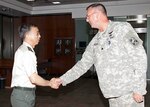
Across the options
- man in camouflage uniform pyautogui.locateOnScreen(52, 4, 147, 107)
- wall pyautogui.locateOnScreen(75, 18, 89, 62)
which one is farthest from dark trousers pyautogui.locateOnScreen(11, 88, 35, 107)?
wall pyautogui.locateOnScreen(75, 18, 89, 62)

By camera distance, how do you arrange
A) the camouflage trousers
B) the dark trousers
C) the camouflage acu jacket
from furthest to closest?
the dark trousers, the camouflage trousers, the camouflage acu jacket

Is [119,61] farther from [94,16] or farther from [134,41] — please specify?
[94,16]

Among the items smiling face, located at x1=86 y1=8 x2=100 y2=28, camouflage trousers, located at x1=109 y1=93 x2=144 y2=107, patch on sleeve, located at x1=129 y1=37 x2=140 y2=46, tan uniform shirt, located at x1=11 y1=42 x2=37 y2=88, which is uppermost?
smiling face, located at x1=86 y1=8 x2=100 y2=28

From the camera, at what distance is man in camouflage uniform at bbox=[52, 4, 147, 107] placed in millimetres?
2033

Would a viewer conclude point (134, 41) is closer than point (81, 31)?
Yes

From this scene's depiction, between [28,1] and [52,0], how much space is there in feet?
3.57

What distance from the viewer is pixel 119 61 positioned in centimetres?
210

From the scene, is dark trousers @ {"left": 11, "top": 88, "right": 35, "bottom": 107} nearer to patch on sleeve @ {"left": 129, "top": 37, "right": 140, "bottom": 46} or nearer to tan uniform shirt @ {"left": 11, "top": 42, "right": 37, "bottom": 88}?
tan uniform shirt @ {"left": 11, "top": 42, "right": 37, "bottom": 88}

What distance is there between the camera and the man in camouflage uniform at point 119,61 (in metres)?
2.03

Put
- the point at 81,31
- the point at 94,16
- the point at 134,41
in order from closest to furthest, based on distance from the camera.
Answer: the point at 134,41 → the point at 94,16 → the point at 81,31

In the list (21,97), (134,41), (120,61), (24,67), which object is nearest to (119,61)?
(120,61)

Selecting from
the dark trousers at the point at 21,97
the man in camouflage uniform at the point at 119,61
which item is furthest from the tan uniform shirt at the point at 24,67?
the man in camouflage uniform at the point at 119,61

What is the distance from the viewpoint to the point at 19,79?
7.39 ft

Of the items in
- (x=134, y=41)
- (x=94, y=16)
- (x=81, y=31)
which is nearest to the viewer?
(x=134, y=41)
